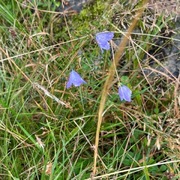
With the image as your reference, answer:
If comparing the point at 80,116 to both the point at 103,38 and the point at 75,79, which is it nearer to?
the point at 75,79

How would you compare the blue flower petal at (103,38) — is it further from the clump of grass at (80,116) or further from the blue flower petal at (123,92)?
the blue flower petal at (123,92)

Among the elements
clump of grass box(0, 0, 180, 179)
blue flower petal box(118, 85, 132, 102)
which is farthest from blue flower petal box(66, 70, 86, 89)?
blue flower petal box(118, 85, 132, 102)

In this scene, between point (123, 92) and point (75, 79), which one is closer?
point (123, 92)

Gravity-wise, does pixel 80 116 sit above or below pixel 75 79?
below

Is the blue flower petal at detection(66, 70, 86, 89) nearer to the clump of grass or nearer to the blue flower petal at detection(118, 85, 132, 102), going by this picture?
the clump of grass

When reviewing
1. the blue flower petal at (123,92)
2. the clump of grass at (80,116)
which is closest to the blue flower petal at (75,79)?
the clump of grass at (80,116)

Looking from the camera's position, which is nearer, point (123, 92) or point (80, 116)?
point (123, 92)

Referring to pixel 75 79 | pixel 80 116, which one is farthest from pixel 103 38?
pixel 80 116

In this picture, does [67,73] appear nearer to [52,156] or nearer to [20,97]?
[20,97]
